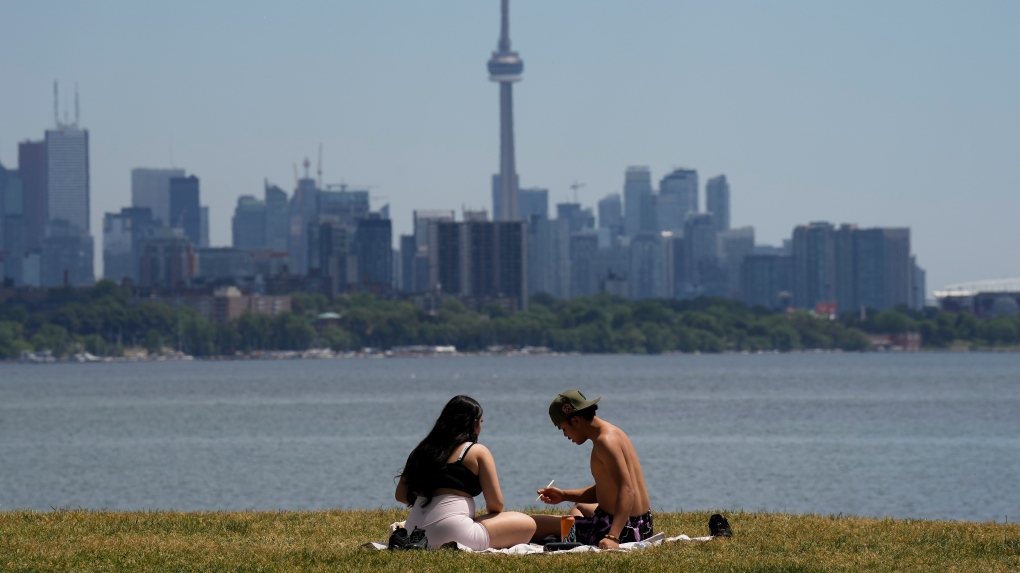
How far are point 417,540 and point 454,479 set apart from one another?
24.5 inches

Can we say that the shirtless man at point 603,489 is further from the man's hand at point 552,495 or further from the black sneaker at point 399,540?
the black sneaker at point 399,540

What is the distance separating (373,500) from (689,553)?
2509cm

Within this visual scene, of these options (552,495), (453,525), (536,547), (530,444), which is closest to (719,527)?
(552,495)

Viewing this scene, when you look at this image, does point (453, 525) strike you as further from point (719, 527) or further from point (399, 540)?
point (719, 527)

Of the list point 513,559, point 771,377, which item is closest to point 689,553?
point 513,559

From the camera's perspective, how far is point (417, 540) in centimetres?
1398

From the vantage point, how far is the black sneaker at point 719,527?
15.0m

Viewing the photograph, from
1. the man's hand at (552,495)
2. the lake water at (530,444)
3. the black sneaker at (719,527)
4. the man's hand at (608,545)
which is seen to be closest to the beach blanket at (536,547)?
the man's hand at (608,545)

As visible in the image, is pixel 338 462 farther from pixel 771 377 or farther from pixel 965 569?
pixel 771 377

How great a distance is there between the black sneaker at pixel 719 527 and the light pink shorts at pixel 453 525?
7.49 ft

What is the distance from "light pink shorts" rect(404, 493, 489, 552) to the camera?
1388cm

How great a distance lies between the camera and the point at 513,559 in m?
13.6

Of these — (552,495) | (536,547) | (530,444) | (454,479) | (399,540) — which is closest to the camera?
(454,479)

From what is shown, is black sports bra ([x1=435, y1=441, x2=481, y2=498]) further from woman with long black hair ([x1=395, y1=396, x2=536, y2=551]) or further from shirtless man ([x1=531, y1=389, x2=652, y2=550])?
shirtless man ([x1=531, y1=389, x2=652, y2=550])
